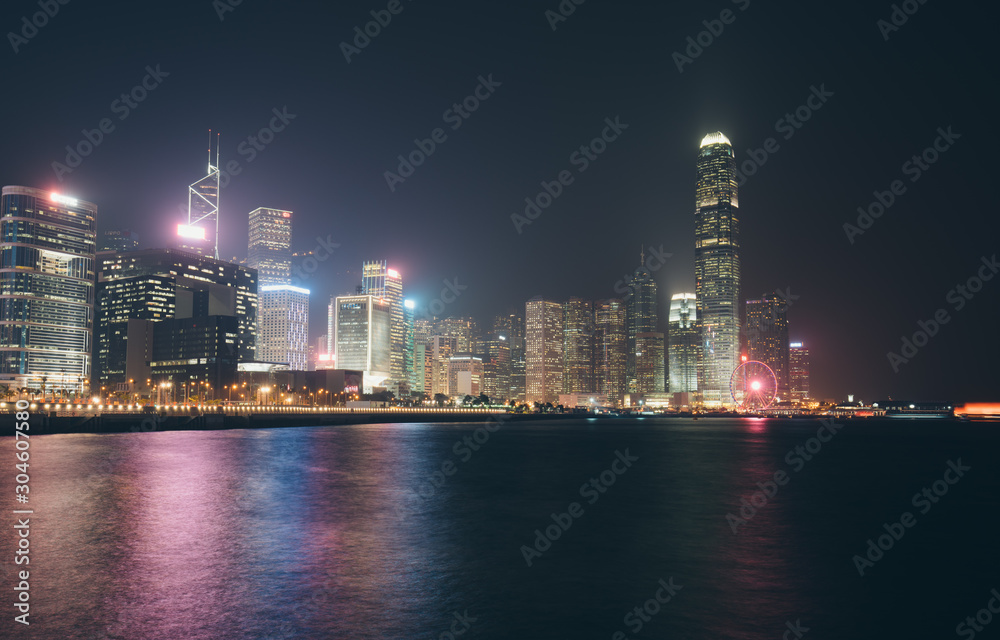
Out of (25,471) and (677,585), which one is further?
(25,471)

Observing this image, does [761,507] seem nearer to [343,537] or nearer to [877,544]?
[877,544]

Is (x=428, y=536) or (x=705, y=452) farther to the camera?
(x=705, y=452)

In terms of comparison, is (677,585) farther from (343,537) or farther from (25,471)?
(25,471)

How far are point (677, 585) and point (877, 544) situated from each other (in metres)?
13.7

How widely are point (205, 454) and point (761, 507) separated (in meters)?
55.9

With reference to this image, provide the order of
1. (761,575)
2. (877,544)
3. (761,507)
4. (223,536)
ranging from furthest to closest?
(761,507)
(877,544)
(223,536)
(761,575)

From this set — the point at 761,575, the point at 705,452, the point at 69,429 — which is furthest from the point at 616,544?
the point at 69,429

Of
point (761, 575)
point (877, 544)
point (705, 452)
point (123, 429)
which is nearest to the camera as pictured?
point (761, 575)

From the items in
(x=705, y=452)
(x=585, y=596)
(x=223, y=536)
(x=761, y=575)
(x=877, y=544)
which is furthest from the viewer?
(x=705, y=452)

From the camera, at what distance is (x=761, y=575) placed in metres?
23.6

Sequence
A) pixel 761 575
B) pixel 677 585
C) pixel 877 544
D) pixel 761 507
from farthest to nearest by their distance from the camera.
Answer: pixel 761 507
pixel 877 544
pixel 761 575
pixel 677 585

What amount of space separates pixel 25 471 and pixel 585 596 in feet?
161

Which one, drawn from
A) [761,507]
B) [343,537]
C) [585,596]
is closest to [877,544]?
[761,507]

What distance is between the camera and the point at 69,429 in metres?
115
